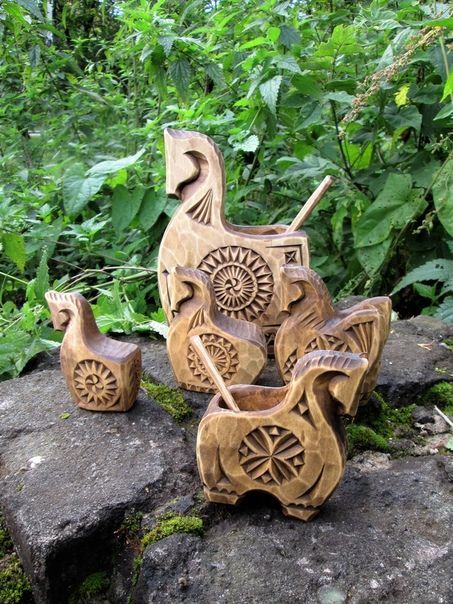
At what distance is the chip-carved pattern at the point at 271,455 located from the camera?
1094mm

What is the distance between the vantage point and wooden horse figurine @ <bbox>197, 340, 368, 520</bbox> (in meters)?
1.05

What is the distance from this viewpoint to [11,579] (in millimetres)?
1195

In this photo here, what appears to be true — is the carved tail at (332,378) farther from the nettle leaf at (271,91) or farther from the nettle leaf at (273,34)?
the nettle leaf at (273,34)

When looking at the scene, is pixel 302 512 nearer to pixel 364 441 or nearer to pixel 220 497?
pixel 220 497

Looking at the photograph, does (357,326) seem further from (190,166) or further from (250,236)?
(190,166)

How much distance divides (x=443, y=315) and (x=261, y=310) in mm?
699

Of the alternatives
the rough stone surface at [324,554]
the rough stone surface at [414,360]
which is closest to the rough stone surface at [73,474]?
the rough stone surface at [324,554]

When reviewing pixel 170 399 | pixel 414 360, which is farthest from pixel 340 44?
pixel 170 399

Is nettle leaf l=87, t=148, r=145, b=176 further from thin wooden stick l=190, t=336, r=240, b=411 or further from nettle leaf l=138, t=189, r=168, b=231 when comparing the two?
thin wooden stick l=190, t=336, r=240, b=411

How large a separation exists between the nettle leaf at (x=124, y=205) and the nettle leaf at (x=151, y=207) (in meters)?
0.03

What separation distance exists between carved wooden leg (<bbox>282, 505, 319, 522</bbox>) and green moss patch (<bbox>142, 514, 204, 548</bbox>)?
15cm

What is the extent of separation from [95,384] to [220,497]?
443 millimetres

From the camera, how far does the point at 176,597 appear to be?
99cm

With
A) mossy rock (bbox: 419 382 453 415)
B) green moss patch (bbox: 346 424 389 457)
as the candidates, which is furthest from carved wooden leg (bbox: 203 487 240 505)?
mossy rock (bbox: 419 382 453 415)
